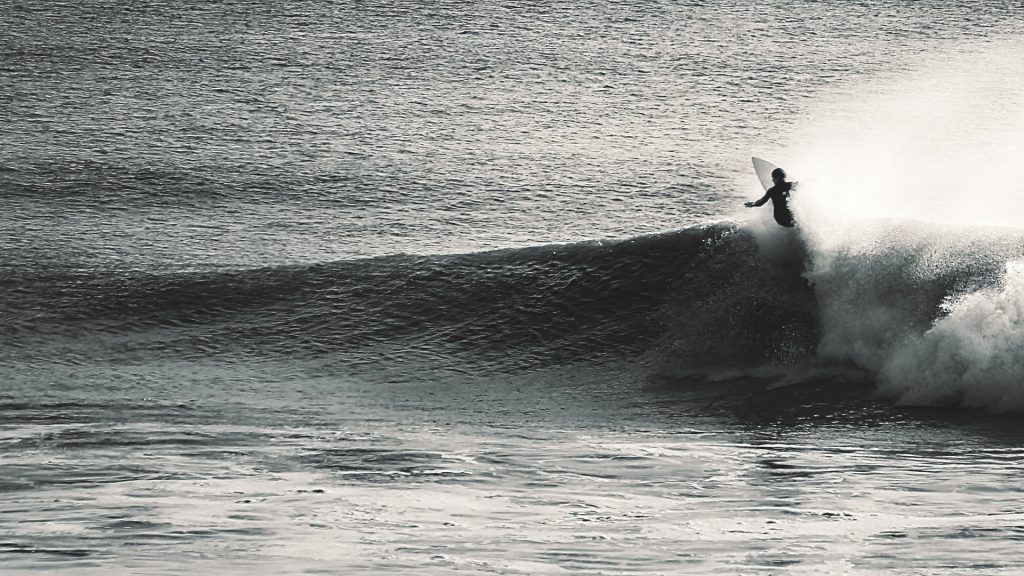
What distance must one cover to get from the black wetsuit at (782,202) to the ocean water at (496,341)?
1.29ft

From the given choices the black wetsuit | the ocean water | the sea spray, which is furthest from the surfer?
the sea spray

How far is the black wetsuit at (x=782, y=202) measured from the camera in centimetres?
1720

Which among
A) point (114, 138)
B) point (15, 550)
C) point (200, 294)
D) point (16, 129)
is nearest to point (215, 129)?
point (114, 138)

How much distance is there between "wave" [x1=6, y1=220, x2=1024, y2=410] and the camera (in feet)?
49.7

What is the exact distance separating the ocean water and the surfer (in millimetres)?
409

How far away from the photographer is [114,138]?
39031 millimetres

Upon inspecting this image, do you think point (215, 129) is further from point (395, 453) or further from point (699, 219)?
point (395, 453)

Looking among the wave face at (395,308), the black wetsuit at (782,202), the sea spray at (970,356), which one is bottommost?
the sea spray at (970,356)

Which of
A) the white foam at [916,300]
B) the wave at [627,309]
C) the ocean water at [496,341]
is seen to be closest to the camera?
the ocean water at [496,341]

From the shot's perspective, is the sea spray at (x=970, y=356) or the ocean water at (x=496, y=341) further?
the sea spray at (x=970, y=356)

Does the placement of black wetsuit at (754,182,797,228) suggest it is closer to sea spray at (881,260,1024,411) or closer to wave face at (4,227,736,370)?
wave face at (4,227,736,370)

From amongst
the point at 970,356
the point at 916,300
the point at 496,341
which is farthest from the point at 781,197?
the point at 496,341

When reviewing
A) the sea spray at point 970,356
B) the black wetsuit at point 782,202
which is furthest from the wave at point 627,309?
the black wetsuit at point 782,202

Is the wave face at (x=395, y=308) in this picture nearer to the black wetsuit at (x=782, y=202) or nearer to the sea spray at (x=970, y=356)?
the black wetsuit at (x=782, y=202)
